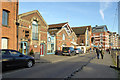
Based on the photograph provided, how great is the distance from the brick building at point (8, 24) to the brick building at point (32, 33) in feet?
3.22

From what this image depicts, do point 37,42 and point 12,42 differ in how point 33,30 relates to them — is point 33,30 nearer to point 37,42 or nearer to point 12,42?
point 37,42

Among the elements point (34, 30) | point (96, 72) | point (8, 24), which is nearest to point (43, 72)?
point (96, 72)

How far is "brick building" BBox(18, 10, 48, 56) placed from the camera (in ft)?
50.2

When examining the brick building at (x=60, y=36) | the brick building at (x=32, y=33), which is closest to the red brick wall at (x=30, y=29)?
the brick building at (x=32, y=33)

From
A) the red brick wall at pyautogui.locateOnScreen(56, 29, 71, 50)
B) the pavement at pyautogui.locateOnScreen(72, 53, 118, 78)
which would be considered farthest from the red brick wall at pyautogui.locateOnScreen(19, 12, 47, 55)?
the pavement at pyautogui.locateOnScreen(72, 53, 118, 78)

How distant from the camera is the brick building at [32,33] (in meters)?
15.3

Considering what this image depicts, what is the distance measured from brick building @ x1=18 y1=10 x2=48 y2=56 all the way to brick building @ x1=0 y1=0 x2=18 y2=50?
0.98 metres

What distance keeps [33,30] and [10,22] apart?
170 inches

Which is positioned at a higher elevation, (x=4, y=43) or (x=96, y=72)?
(x=4, y=43)

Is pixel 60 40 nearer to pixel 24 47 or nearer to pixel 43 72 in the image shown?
pixel 24 47

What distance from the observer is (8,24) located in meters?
13.4

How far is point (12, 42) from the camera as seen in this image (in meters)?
13.6

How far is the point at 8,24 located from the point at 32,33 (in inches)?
169

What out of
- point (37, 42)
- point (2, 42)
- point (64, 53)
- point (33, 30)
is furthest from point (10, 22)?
point (64, 53)
